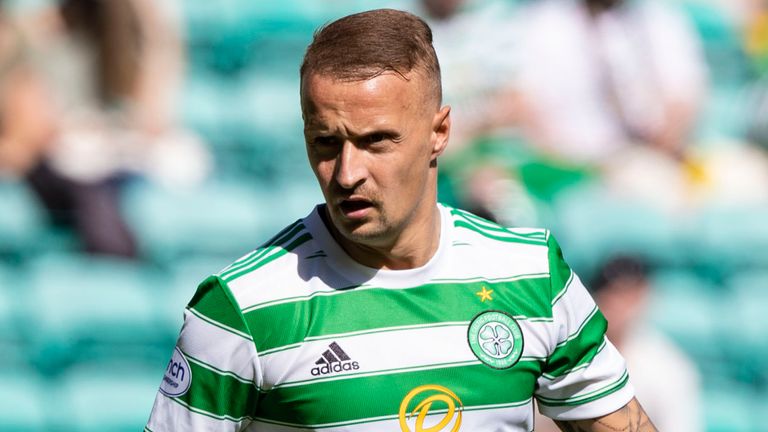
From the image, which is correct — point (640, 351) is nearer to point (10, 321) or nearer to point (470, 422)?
point (10, 321)

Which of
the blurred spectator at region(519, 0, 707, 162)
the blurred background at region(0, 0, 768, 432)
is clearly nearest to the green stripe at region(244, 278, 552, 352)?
the blurred background at region(0, 0, 768, 432)

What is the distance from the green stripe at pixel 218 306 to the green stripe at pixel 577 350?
1.88ft

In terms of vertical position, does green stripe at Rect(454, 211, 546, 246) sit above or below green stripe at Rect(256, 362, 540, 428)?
above

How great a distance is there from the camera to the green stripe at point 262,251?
210cm

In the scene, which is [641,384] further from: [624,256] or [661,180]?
[661,180]

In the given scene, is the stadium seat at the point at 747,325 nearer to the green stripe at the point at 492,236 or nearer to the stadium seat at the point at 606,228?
the stadium seat at the point at 606,228

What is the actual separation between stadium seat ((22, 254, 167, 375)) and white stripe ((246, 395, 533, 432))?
145 inches

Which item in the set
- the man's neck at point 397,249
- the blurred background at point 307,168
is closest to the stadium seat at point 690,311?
the blurred background at point 307,168

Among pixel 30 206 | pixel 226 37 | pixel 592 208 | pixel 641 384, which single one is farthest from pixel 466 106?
pixel 30 206

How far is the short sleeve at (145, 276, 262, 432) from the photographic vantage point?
201 centimetres

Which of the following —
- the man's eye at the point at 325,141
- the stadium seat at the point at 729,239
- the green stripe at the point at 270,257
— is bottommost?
the green stripe at the point at 270,257

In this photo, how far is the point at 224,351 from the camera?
6.59 feet

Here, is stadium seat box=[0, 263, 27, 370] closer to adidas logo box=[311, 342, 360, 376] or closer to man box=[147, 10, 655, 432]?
man box=[147, 10, 655, 432]

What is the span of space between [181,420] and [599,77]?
4541mm
